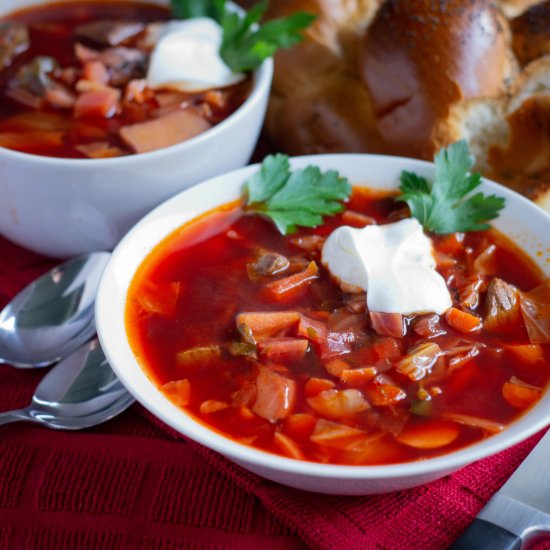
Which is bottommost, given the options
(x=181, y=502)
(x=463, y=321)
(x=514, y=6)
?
(x=181, y=502)

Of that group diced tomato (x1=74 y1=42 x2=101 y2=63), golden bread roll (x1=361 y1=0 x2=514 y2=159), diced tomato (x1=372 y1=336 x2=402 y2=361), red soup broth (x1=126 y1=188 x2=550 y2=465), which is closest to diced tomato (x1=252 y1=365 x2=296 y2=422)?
red soup broth (x1=126 y1=188 x2=550 y2=465)

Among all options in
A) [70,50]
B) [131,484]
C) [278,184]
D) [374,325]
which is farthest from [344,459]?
[70,50]

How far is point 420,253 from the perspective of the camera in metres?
2.48

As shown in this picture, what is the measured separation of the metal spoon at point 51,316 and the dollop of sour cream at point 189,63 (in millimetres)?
765

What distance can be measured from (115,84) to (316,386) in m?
1.73

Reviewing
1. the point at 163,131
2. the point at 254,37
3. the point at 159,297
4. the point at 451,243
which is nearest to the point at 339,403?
the point at 159,297

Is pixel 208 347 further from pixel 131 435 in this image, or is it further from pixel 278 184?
pixel 278 184

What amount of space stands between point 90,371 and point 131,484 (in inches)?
17.0

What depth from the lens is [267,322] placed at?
2316mm

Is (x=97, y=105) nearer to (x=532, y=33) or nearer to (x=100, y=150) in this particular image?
(x=100, y=150)

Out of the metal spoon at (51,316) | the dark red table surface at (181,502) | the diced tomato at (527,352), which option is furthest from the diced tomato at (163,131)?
the diced tomato at (527,352)

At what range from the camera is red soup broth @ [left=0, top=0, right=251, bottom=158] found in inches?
119

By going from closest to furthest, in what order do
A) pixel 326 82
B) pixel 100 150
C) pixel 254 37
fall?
pixel 100 150 → pixel 254 37 → pixel 326 82

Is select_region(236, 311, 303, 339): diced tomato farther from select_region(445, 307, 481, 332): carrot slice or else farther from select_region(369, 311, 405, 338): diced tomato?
select_region(445, 307, 481, 332): carrot slice
